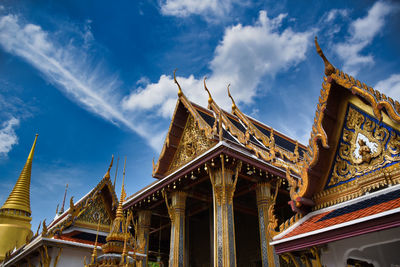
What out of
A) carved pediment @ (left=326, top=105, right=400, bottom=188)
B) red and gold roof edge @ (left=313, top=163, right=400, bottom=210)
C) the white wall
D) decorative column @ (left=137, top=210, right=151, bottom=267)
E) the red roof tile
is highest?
decorative column @ (left=137, top=210, right=151, bottom=267)

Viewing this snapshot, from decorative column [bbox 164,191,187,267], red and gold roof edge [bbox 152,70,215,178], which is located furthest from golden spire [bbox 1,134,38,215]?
decorative column [bbox 164,191,187,267]

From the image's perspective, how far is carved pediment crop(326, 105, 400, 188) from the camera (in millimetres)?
3996

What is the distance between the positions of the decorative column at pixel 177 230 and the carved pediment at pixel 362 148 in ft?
23.6

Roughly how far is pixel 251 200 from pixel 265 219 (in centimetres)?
357

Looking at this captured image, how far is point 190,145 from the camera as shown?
12.2m

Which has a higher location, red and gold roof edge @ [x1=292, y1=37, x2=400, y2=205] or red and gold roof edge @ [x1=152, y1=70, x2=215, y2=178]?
red and gold roof edge @ [x1=152, y1=70, x2=215, y2=178]

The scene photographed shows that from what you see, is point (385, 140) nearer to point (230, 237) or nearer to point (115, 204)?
point (230, 237)

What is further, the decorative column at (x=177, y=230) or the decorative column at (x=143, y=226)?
the decorative column at (x=143, y=226)

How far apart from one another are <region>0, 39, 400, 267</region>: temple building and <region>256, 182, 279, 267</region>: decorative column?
0.03 metres

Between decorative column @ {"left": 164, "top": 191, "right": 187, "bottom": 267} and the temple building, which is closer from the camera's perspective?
the temple building

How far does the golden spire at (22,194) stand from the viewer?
62.6 ft

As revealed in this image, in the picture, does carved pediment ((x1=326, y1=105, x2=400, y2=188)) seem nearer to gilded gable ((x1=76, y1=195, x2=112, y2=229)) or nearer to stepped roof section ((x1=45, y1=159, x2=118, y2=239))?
stepped roof section ((x1=45, y1=159, x2=118, y2=239))

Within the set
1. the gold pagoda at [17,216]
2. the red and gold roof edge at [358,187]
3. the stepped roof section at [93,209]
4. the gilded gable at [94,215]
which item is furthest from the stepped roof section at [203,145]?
the gold pagoda at [17,216]

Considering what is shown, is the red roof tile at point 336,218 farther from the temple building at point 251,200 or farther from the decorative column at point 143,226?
the decorative column at point 143,226
